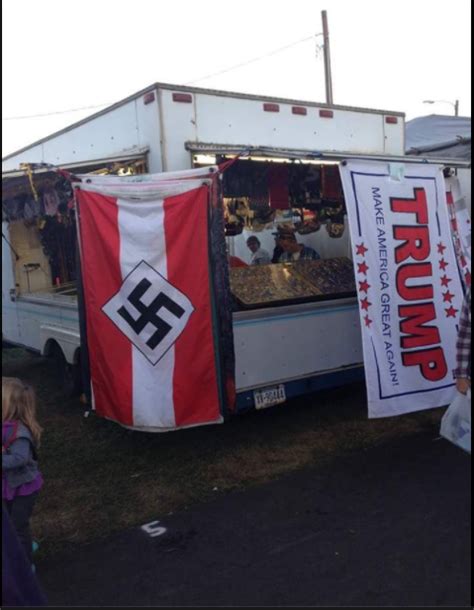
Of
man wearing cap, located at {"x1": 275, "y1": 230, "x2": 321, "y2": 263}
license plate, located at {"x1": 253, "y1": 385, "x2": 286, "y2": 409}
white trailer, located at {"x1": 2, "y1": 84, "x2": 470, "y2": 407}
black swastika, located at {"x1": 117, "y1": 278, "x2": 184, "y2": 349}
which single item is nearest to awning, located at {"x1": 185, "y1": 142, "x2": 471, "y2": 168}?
white trailer, located at {"x1": 2, "y1": 84, "x2": 470, "y2": 407}

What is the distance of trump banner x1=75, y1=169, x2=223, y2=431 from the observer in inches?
187

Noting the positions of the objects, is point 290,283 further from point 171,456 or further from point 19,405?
point 19,405

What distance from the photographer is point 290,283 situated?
664cm

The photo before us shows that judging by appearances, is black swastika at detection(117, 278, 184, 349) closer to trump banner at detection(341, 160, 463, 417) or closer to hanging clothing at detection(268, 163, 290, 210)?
trump banner at detection(341, 160, 463, 417)

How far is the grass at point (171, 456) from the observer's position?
4516mm

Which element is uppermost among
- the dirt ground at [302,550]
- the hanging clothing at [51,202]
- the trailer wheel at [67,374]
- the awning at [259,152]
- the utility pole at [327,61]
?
the utility pole at [327,61]

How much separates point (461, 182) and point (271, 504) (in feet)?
12.6

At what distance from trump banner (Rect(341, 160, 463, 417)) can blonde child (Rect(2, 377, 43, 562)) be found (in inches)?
107

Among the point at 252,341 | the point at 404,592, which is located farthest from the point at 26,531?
the point at 252,341

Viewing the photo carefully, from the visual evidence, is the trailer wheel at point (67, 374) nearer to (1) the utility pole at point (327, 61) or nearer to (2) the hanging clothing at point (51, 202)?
(2) the hanging clothing at point (51, 202)

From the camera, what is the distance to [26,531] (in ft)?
11.1

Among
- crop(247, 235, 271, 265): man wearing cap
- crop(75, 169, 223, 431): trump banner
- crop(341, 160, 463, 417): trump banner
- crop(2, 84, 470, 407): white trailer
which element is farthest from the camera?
crop(247, 235, 271, 265): man wearing cap

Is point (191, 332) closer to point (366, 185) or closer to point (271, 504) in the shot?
point (271, 504)

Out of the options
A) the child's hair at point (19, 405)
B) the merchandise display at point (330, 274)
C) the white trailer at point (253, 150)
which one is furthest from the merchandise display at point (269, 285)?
the child's hair at point (19, 405)
